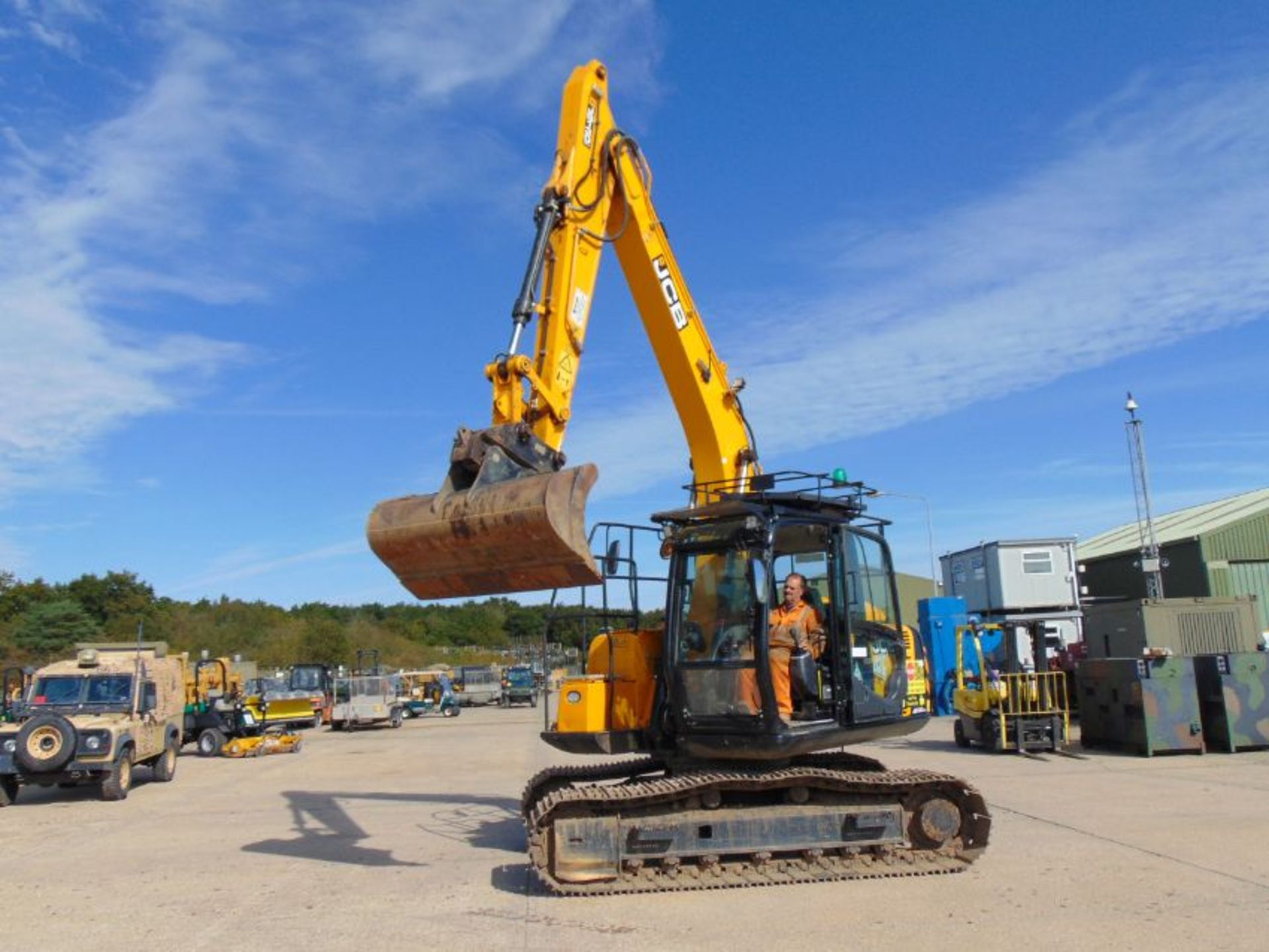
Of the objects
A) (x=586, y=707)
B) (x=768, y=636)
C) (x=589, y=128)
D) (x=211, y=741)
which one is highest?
(x=589, y=128)

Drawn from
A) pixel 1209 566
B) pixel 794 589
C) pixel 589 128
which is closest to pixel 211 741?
pixel 589 128

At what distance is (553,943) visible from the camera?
6602 millimetres

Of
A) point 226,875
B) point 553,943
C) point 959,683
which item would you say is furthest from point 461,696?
point 553,943

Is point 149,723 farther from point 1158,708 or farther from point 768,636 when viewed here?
point 1158,708

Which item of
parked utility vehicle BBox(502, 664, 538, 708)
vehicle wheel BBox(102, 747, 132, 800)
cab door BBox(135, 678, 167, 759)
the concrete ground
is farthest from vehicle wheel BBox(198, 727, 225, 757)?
parked utility vehicle BBox(502, 664, 538, 708)

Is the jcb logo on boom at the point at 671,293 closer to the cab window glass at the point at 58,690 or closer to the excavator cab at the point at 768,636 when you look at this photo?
the excavator cab at the point at 768,636

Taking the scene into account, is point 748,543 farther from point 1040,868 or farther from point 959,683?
point 959,683

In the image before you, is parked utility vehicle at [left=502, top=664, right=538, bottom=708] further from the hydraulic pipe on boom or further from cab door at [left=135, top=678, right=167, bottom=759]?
the hydraulic pipe on boom

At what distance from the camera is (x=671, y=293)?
35.9ft

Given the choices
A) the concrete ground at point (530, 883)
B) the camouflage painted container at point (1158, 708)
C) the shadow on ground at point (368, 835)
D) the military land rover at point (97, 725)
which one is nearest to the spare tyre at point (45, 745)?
the military land rover at point (97, 725)

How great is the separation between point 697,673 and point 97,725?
11.2 metres

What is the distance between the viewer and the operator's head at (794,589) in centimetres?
839

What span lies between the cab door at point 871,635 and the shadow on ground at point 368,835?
3126mm

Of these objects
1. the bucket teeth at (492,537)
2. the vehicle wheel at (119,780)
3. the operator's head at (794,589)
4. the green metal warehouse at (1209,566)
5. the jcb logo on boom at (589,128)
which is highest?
the jcb logo on boom at (589,128)
